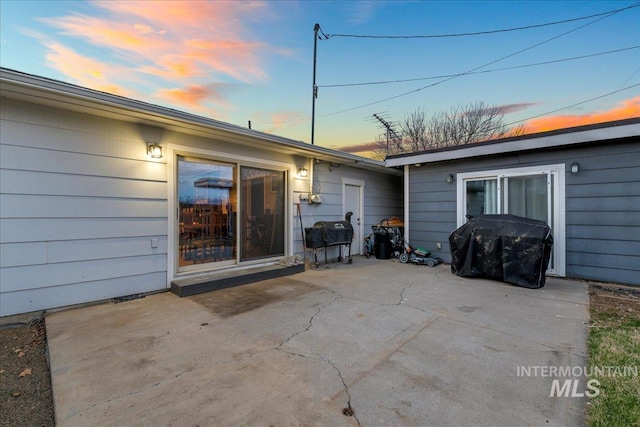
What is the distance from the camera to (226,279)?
450cm

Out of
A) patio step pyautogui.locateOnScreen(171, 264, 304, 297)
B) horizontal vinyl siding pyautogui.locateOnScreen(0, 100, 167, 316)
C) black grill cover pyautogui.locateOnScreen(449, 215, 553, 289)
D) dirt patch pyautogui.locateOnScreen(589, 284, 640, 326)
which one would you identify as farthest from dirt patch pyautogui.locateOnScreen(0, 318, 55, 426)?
black grill cover pyautogui.locateOnScreen(449, 215, 553, 289)

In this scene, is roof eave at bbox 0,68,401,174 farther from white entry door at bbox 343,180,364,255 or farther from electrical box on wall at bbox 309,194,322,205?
white entry door at bbox 343,180,364,255

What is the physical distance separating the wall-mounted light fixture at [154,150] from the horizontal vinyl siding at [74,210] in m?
0.08

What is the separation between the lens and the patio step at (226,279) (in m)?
4.12

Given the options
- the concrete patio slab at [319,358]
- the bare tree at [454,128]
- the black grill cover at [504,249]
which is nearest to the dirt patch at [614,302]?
the concrete patio slab at [319,358]

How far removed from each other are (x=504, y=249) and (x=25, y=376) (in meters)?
5.96

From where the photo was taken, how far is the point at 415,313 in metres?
3.35

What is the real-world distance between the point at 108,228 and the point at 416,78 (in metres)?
9.99

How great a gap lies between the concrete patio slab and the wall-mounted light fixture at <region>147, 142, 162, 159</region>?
6.74 feet

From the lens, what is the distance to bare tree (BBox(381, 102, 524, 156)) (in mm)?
14211

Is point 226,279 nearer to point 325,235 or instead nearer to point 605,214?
point 325,235

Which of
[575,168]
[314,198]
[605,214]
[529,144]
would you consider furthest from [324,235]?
[605,214]

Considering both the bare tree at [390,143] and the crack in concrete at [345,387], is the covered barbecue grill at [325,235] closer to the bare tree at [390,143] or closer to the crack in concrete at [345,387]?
the crack in concrete at [345,387]

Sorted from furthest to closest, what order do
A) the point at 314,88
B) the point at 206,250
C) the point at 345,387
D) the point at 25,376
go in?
the point at 314,88 < the point at 206,250 < the point at 25,376 < the point at 345,387
